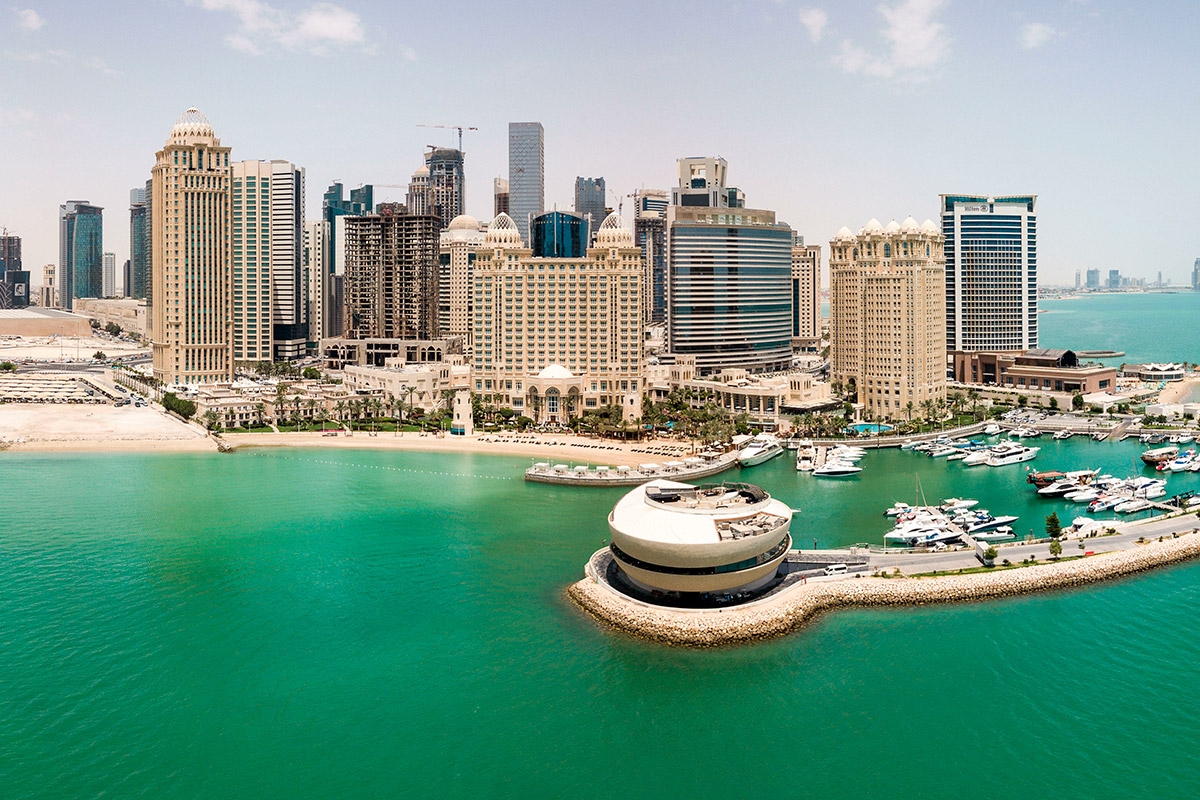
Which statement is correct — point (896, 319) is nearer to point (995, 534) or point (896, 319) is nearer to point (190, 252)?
point (995, 534)

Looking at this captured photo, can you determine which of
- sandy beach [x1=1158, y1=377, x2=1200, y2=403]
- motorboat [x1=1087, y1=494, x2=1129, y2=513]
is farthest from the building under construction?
motorboat [x1=1087, y1=494, x2=1129, y2=513]

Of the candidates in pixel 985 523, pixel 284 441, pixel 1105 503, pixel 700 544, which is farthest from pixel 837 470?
pixel 284 441

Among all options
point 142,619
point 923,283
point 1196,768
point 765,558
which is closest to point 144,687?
point 142,619

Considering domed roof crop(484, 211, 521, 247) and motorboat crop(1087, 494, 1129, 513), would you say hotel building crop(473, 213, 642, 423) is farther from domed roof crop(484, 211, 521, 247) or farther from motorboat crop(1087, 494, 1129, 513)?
motorboat crop(1087, 494, 1129, 513)

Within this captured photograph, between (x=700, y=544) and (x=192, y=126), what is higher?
(x=192, y=126)

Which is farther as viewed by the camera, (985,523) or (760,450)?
(760,450)

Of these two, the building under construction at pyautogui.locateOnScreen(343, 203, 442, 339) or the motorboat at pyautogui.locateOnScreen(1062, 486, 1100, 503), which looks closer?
the motorboat at pyautogui.locateOnScreen(1062, 486, 1100, 503)

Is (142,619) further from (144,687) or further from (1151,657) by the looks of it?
(1151,657)
